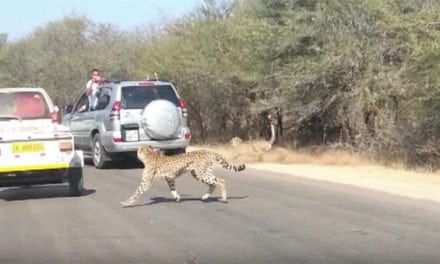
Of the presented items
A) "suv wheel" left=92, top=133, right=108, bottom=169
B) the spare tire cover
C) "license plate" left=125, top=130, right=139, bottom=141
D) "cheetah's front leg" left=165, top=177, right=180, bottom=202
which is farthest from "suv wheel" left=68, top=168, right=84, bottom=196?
"suv wheel" left=92, top=133, right=108, bottom=169

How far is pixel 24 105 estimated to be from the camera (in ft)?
48.1

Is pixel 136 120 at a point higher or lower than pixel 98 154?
higher

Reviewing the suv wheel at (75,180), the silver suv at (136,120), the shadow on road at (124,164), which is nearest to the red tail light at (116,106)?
the silver suv at (136,120)

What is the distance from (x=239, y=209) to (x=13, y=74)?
47.0 meters

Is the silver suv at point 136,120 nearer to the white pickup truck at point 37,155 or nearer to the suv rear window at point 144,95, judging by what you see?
the suv rear window at point 144,95

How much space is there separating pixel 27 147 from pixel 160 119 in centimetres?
558

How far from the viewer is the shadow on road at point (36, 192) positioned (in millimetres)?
A: 14197

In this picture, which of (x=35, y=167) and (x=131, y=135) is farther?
(x=131, y=135)

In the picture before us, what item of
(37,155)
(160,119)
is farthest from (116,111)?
(37,155)

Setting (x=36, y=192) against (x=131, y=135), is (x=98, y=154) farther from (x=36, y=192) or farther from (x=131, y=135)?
(x=36, y=192)

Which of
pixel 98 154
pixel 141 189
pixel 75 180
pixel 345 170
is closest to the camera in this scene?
pixel 141 189

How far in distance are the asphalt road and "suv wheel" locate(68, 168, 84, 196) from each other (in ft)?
0.75

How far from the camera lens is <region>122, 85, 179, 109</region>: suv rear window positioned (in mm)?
18797

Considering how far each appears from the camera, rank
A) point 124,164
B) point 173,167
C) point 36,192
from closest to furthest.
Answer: point 173,167, point 36,192, point 124,164
